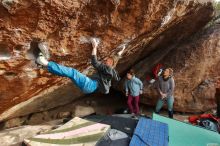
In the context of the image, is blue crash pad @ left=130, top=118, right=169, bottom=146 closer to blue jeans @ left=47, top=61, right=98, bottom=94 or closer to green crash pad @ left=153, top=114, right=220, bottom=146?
green crash pad @ left=153, top=114, right=220, bottom=146

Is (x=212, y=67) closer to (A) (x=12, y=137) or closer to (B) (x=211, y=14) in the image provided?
(B) (x=211, y=14)

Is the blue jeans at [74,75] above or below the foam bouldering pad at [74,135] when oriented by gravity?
above

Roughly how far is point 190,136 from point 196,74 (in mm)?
3676

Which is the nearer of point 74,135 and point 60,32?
point 60,32

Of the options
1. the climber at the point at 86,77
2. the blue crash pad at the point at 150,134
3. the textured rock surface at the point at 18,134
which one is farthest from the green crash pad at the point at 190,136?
the textured rock surface at the point at 18,134

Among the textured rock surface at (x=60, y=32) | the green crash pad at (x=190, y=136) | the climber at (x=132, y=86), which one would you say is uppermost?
the textured rock surface at (x=60, y=32)

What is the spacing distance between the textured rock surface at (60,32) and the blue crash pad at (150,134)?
1.90 m

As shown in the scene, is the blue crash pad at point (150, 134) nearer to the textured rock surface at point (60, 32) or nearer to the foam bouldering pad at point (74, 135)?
the foam bouldering pad at point (74, 135)

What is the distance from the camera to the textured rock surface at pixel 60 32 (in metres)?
5.19

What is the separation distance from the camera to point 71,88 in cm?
862

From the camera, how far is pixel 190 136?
6574 millimetres

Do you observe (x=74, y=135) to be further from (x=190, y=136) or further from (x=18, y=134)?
(x=190, y=136)

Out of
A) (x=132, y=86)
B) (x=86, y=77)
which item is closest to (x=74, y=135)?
(x=86, y=77)

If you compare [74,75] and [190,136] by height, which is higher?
[74,75]
